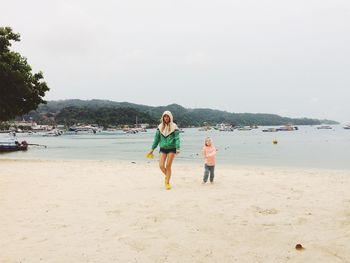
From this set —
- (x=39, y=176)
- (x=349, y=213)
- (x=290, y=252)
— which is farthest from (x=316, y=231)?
(x=39, y=176)

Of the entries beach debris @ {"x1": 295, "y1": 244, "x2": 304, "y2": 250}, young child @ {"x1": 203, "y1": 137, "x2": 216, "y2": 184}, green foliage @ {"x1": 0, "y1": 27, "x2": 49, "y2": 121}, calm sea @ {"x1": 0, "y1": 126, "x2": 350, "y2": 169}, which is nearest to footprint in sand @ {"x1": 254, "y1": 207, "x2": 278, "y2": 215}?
beach debris @ {"x1": 295, "y1": 244, "x2": 304, "y2": 250}

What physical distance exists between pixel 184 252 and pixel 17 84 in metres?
23.2

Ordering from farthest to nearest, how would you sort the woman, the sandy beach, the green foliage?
the green foliage < the woman < the sandy beach

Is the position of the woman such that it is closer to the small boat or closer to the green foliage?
the green foliage

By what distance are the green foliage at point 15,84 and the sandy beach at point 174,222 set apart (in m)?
14.7

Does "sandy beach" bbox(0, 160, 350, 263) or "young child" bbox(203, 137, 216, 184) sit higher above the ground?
"young child" bbox(203, 137, 216, 184)

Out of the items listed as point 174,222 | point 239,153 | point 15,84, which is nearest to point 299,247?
point 174,222

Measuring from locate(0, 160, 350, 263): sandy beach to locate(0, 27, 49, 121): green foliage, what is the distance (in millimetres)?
14749

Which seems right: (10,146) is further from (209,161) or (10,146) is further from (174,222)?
(174,222)

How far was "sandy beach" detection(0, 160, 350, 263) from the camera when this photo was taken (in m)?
5.47

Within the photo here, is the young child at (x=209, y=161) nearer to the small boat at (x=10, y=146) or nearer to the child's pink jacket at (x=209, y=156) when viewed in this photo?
the child's pink jacket at (x=209, y=156)

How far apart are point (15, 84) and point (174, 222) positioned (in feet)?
70.9

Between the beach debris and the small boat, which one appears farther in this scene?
the small boat

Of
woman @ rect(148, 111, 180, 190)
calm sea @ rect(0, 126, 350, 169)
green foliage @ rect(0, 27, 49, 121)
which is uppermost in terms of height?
green foliage @ rect(0, 27, 49, 121)
